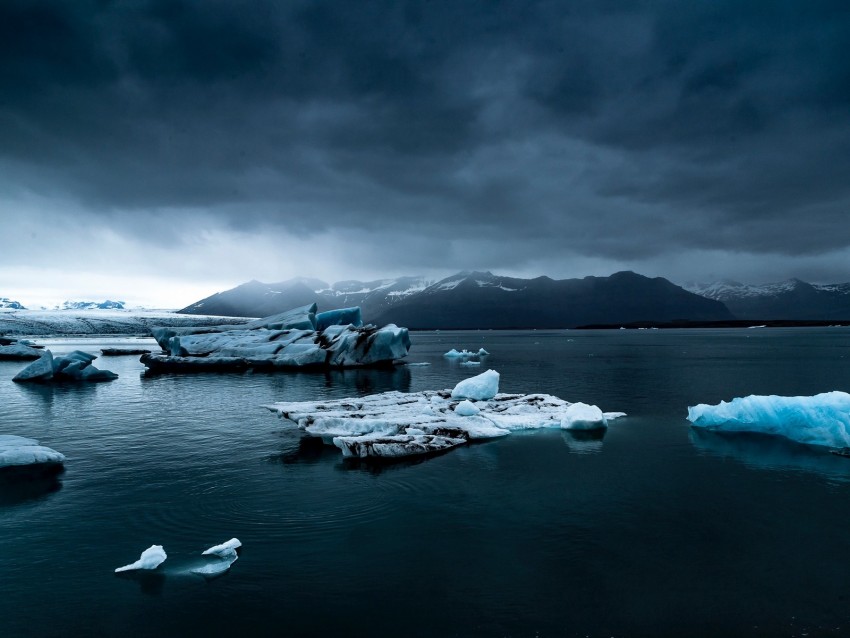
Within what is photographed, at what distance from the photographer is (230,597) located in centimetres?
741

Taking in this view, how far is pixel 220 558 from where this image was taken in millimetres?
8602

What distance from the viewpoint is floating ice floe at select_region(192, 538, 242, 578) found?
26.5ft

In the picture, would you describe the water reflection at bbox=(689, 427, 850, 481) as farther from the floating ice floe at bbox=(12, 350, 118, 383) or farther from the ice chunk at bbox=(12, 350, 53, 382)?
the ice chunk at bbox=(12, 350, 53, 382)

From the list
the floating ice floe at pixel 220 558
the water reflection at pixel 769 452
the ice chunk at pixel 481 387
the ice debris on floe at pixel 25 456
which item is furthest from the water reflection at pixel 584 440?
the ice debris on floe at pixel 25 456

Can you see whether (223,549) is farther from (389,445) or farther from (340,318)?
(340,318)

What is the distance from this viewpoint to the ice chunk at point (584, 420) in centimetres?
1817

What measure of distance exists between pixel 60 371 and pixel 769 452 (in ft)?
156

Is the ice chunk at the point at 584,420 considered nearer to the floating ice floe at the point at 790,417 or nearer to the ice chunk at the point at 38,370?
the floating ice floe at the point at 790,417

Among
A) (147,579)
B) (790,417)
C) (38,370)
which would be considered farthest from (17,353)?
(790,417)

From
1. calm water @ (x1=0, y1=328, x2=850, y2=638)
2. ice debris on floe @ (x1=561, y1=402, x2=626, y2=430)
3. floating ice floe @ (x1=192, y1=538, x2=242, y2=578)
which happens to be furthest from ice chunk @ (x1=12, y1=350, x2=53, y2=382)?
ice debris on floe @ (x1=561, y1=402, x2=626, y2=430)

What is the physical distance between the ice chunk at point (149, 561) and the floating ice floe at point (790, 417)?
1862 centimetres

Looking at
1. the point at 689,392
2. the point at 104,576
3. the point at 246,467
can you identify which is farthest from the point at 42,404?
the point at 689,392

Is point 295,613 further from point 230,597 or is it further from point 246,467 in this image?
point 246,467

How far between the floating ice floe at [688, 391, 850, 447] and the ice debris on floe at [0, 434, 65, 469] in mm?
22522
